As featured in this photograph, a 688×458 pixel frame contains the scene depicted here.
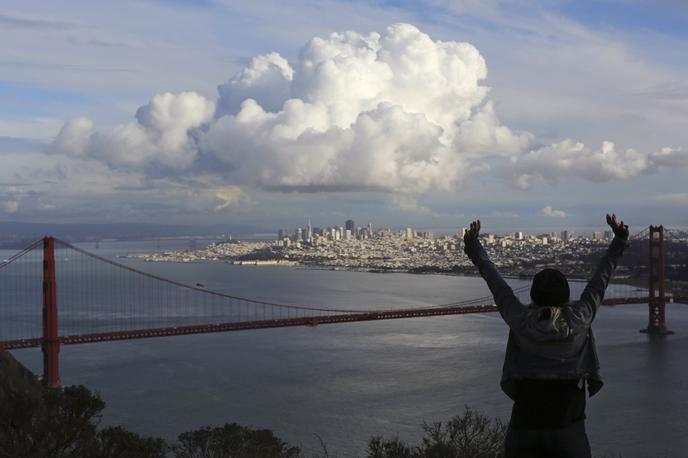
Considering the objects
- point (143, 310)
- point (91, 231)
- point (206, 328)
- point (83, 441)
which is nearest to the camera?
point (83, 441)

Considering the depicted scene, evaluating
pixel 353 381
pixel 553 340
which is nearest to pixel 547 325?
pixel 553 340

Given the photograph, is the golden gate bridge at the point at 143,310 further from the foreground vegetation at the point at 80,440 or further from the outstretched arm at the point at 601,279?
the outstretched arm at the point at 601,279

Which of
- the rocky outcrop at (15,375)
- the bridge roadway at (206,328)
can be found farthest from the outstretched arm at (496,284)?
the bridge roadway at (206,328)

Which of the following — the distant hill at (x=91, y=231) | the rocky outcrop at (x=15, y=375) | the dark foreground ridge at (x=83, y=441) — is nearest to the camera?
the dark foreground ridge at (x=83, y=441)

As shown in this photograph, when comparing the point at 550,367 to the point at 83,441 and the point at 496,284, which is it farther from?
the point at 83,441

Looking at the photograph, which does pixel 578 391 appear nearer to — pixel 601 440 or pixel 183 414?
pixel 601 440

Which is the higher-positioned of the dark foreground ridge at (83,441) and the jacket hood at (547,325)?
the jacket hood at (547,325)
